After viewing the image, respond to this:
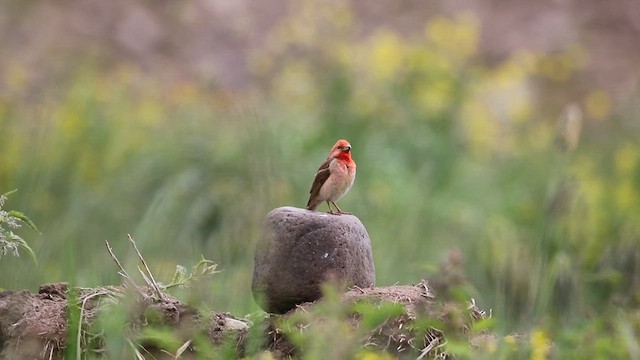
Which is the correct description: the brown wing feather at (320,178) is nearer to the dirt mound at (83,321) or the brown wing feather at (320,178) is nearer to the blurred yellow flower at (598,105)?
the dirt mound at (83,321)

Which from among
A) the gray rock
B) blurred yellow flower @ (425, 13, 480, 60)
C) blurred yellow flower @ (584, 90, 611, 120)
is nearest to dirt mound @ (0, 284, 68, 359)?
the gray rock

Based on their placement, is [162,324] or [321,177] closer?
[162,324]

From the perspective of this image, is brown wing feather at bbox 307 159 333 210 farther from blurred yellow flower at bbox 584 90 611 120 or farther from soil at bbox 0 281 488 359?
blurred yellow flower at bbox 584 90 611 120

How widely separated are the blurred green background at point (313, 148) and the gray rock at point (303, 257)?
1.35m

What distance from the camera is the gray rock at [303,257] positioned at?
504cm

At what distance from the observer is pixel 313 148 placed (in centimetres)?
1159

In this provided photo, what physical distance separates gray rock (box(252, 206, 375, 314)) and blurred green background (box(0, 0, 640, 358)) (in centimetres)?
135

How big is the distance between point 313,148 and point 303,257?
657 cm

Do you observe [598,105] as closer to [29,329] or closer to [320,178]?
[320,178]

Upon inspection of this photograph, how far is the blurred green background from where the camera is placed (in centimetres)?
916

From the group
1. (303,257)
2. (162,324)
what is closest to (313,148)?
(303,257)

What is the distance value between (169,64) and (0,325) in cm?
1156

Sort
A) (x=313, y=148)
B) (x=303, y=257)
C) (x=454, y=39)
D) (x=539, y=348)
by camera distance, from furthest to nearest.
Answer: (x=454, y=39)
(x=313, y=148)
(x=303, y=257)
(x=539, y=348)

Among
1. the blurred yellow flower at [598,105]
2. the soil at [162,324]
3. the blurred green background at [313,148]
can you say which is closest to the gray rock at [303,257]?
the soil at [162,324]
